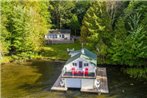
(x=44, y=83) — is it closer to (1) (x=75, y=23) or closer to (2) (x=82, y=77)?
(2) (x=82, y=77)

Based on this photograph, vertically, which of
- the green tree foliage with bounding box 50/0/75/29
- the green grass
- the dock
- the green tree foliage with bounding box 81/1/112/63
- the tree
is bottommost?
the dock

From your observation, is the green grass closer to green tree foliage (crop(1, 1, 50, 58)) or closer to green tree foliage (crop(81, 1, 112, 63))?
green tree foliage (crop(1, 1, 50, 58))

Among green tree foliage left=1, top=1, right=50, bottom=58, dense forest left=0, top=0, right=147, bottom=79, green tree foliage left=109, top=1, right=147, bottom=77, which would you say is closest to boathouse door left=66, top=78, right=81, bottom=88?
green tree foliage left=109, top=1, right=147, bottom=77

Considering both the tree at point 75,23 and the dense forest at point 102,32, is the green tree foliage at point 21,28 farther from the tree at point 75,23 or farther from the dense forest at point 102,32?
the tree at point 75,23

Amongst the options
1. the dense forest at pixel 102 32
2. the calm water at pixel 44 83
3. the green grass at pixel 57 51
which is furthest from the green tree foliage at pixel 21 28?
the calm water at pixel 44 83

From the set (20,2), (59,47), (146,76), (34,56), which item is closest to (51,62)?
(34,56)

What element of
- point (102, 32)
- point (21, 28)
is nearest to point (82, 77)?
point (102, 32)
